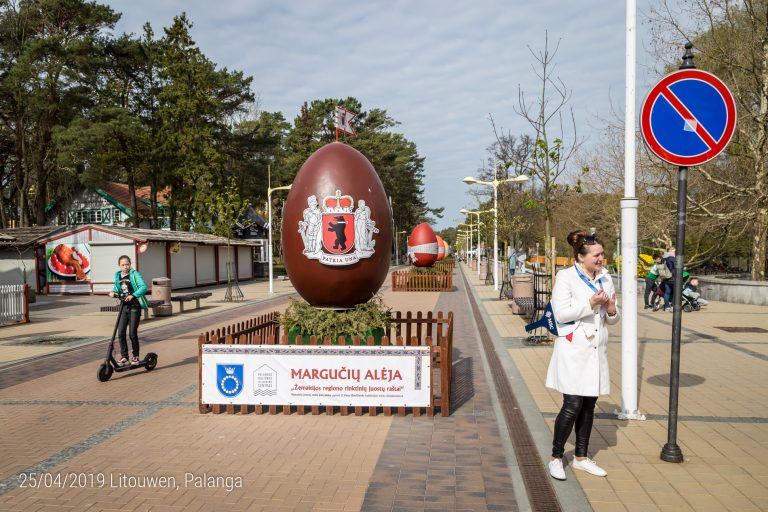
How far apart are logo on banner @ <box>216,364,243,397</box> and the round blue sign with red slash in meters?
5.16

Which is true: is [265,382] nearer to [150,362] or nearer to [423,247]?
[150,362]

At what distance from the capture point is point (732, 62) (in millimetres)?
17484

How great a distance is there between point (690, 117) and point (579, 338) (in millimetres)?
2398

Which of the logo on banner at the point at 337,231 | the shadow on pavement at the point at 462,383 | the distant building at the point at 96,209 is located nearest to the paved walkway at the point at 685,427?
the shadow on pavement at the point at 462,383

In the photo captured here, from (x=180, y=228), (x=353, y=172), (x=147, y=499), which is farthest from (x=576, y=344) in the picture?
(x=180, y=228)

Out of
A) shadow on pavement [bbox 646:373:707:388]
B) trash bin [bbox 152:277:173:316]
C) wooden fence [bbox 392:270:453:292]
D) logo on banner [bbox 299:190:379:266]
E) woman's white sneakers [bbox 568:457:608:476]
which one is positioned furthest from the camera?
wooden fence [bbox 392:270:453:292]

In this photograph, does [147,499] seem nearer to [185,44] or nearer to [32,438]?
[32,438]

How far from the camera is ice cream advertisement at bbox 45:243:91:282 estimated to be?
25.7 m

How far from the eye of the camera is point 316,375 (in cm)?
647

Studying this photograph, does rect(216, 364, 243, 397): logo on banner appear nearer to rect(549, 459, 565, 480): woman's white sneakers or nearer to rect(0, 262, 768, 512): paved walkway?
rect(0, 262, 768, 512): paved walkway

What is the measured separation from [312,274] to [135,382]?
3325 mm

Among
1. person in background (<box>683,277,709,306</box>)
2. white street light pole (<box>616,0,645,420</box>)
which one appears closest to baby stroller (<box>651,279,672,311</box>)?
person in background (<box>683,277,709,306</box>)

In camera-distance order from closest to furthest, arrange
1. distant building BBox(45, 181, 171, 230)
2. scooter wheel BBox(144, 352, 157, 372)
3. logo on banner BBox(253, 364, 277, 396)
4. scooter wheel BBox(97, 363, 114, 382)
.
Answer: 1. logo on banner BBox(253, 364, 277, 396)
2. scooter wheel BBox(97, 363, 114, 382)
3. scooter wheel BBox(144, 352, 157, 372)
4. distant building BBox(45, 181, 171, 230)

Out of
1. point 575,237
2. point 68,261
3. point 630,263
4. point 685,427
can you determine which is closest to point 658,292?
point 630,263
